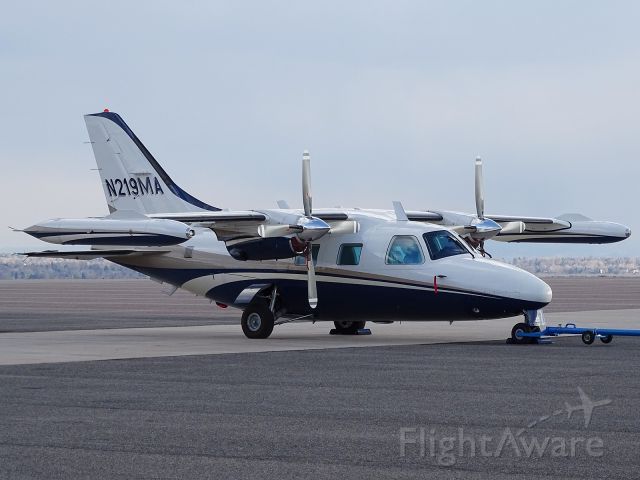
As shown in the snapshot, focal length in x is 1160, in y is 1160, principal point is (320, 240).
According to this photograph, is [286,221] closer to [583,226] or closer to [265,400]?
[583,226]

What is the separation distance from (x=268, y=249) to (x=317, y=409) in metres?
15.0

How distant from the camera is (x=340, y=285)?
30.1 metres

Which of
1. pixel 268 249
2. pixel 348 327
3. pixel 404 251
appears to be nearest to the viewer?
pixel 404 251

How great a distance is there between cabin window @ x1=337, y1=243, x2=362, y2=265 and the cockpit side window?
6.41ft

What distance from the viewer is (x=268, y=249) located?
30.0 metres

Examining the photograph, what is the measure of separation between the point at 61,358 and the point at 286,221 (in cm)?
788

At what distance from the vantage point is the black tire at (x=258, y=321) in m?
30.6

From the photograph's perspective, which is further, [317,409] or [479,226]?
[479,226]

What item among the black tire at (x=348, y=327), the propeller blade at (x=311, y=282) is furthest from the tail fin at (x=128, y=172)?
the propeller blade at (x=311, y=282)

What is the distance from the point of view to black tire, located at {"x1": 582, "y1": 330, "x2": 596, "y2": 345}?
88.2 feet

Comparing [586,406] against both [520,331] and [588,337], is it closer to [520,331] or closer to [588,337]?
[588,337]

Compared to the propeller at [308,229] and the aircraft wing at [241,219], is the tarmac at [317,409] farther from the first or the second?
the aircraft wing at [241,219]

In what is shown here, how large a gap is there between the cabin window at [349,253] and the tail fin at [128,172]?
20.7ft

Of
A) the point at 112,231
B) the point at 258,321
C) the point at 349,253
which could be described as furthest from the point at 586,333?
the point at 112,231
